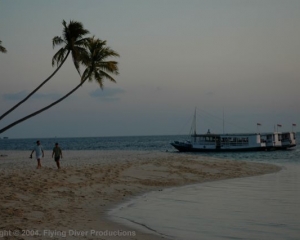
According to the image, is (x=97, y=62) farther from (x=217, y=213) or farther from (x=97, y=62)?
(x=217, y=213)

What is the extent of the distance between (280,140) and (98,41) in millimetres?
55773

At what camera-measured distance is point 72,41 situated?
22.8 meters

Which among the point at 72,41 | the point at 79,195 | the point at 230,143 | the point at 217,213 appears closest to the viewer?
the point at 217,213

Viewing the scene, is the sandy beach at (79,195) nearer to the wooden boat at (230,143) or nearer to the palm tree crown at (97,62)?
the palm tree crown at (97,62)

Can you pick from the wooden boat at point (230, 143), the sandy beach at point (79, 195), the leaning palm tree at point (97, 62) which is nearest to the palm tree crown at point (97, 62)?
the leaning palm tree at point (97, 62)

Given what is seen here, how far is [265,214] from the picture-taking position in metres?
13.5

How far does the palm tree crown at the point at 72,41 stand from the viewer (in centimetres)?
2278

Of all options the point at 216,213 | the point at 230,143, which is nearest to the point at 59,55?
the point at 216,213

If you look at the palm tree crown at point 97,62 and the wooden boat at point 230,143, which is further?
the wooden boat at point 230,143

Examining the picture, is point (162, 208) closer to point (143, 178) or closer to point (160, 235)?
point (160, 235)

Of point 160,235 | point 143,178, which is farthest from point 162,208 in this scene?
point 143,178

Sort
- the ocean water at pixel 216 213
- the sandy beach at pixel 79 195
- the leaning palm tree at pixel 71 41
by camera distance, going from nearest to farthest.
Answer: the sandy beach at pixel 79 195 < the ocean water at pixel 216 213 < the leaning palm tree at pixel 71 41

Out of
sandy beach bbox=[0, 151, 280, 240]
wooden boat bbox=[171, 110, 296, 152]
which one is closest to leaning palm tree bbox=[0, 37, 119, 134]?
sandy beach bbox=[0, 151, 280, 240]

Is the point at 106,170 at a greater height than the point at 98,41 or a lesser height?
lesser
